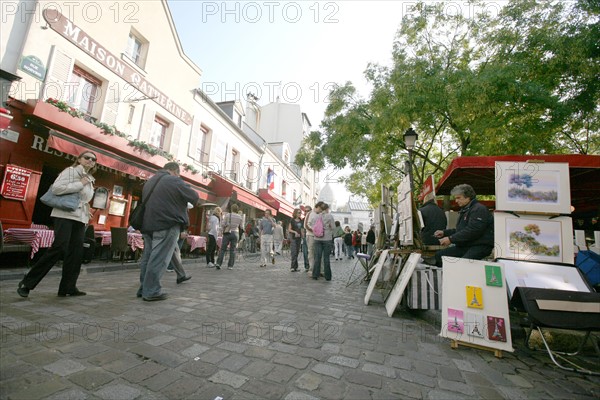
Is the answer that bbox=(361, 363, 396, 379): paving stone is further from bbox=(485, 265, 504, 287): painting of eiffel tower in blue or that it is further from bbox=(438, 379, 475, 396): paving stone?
bbox=(485, 265, 504, 287): painting of eiffel tower in blue

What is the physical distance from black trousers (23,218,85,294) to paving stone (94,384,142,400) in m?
2.52

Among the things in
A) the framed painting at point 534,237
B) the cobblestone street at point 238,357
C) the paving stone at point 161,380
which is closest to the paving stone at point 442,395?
the cobblestone street at point 238,357

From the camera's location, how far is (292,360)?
6.81 ft

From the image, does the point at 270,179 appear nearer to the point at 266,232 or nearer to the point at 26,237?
the point at 266,232

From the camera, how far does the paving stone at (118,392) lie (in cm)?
150

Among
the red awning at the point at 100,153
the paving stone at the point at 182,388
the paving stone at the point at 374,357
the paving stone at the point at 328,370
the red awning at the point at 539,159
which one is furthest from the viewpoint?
the red awning at the point at 100,153

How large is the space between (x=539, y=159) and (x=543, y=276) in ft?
5.68

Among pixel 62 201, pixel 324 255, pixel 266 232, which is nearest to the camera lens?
pixel 62 201

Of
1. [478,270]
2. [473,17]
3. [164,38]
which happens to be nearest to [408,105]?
[473,17]

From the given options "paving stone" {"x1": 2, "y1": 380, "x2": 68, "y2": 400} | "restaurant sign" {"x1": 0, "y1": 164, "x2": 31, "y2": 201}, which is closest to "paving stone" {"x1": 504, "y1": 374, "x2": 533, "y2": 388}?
"paving stone" {"x1": 2, "y1": 380, "x2": 68, "y2": 400}

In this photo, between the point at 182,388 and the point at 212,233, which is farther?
the point at 212,233

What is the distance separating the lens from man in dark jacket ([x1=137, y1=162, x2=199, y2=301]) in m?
3.64

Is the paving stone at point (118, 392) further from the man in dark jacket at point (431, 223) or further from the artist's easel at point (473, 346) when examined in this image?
the man in dark jacket at point (431, 223)

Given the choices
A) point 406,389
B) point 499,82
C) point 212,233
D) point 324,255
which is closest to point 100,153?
point 212,233
